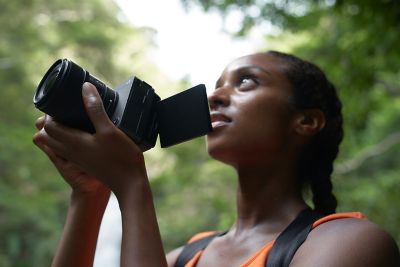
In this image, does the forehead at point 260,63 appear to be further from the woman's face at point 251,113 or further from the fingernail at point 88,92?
the fingernail at point 88,92

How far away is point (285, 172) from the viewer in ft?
6.10

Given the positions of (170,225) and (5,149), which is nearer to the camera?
(5,149)

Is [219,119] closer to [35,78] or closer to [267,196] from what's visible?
[267,196]

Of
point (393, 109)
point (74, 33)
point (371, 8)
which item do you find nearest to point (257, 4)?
point (371, 8)

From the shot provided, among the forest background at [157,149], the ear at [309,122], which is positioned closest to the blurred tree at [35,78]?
the forest background at [157,149]

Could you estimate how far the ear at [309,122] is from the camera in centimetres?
191

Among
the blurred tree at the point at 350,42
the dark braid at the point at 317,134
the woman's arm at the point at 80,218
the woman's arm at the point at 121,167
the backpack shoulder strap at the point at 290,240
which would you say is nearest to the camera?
the woman's arm at the point at 121,167

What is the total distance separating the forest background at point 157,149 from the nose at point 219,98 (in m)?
3.59

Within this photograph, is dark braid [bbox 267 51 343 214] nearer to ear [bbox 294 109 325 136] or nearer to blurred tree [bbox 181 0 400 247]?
ear [bbox 294 109 325 136]

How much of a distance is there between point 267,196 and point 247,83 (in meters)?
0.43

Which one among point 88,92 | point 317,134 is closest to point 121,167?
point 88,92

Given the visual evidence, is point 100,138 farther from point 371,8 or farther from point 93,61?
point 93,61

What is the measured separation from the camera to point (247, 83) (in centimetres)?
190

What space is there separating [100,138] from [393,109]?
1384 cm
